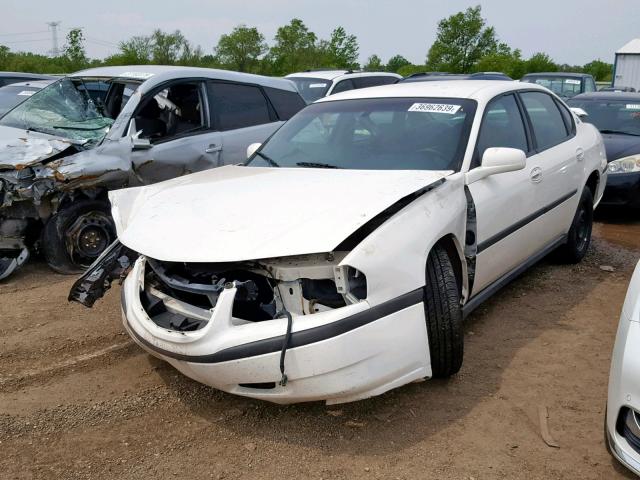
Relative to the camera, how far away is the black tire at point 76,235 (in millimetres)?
5258

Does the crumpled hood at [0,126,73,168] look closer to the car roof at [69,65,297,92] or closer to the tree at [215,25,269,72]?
the car roof at [69,65,297,92]

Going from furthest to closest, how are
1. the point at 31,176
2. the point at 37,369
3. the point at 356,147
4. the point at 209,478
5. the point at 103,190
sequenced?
the point at 103,190
the point at 31,176
the point at 356,147
the point at 37,369
the point at 209,478

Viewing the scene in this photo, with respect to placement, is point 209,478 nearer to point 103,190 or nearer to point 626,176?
point 103,190

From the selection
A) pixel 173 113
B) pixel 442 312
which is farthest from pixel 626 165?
pixel 442 312

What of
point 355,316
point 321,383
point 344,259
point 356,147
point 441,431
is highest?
point 356,147

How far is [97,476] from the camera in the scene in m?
2.70

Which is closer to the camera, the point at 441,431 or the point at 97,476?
the point at 97,476

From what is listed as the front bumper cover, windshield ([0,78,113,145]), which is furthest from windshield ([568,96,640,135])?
the front bumper cover

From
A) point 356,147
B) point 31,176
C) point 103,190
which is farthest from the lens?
point 103,190

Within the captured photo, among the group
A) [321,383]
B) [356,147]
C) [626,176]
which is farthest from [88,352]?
[626,176]

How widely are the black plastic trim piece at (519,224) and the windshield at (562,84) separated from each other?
11.6 meters

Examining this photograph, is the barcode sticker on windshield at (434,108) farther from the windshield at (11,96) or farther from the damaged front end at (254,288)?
the windshield at (11,96)

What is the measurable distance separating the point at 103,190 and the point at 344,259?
136 inches

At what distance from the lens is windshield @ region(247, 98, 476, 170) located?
150 inches
